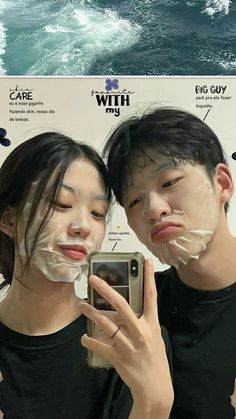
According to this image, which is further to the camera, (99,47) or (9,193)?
(99,47)

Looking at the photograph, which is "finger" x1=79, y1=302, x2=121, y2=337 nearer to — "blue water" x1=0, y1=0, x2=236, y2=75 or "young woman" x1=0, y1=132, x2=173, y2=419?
"young woman" x1=0, y1=132, x2=173, y2=419

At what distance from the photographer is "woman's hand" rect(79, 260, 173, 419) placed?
27.4 inches

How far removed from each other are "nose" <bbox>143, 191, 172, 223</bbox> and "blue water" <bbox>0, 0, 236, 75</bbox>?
14.1 inches

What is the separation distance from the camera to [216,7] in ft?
3.66

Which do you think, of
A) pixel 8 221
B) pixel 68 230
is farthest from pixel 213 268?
pixel 8 221

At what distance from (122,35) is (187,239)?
546mm

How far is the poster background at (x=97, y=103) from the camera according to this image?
0.91 m

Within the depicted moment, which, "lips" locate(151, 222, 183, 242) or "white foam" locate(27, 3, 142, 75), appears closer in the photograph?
"lips" locate(151, 222, 183, 242)

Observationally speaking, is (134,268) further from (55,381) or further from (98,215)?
(55,381)

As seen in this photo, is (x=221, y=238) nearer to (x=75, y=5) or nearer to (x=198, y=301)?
(x=198, y=301)

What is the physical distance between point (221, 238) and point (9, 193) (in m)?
0.41

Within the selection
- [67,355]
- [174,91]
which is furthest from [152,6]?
[67,355]

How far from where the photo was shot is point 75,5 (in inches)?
43.9

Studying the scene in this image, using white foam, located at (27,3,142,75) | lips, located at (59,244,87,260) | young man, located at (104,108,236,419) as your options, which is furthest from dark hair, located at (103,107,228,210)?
white foam, located at (27,3,142,75)
